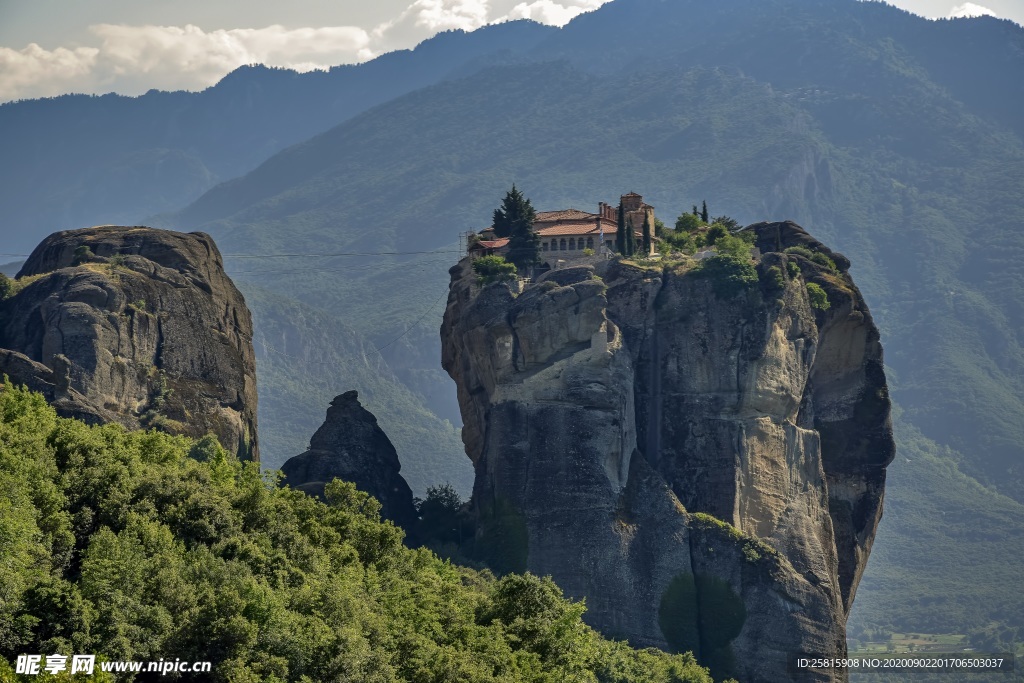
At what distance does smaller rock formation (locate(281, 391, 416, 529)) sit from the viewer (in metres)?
133

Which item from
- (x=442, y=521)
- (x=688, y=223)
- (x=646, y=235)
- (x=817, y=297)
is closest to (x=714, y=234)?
(x=646, y=235)

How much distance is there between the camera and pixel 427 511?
137 meters

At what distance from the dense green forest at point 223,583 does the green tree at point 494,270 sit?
37.2m

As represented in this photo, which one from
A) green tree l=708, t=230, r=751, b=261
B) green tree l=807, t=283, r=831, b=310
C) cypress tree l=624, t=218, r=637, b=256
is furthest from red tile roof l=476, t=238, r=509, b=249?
green tree l=807, t=283, r=831, b=310

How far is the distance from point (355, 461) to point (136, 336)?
16.7m

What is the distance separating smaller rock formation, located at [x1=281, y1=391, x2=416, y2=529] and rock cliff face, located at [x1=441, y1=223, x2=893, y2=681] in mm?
5066

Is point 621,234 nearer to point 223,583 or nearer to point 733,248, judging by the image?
point 733,248

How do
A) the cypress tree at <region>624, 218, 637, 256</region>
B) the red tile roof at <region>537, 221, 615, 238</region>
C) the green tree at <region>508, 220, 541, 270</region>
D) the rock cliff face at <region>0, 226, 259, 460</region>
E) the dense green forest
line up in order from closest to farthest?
the dense green forest, the rock cliff face at <region>0, 226, 259, 460</region>, the cypress tree at <region>624, 218, 637, 256</region>, the green tree at <region>508, 220, 541, 270</region>, the red tile roof at <region>537, 221, 615, 238</region>

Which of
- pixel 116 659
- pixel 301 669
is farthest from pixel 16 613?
pixel 301 669

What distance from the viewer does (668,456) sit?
5103 inches

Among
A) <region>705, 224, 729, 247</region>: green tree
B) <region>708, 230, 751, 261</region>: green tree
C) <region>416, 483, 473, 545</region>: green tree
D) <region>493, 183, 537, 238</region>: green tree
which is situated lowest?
<region>416, 483, 473, 545</region>: green tree

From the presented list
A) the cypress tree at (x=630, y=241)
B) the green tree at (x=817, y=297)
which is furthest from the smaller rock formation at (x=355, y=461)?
the green tree at (x=817, y=297)

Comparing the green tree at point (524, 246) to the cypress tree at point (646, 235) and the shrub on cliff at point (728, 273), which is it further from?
the shrub on cliff at point (728, 273)

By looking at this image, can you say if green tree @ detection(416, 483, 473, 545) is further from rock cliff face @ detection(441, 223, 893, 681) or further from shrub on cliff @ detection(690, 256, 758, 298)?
shrub on cliff @ detection(690, 256, 758, 298)
